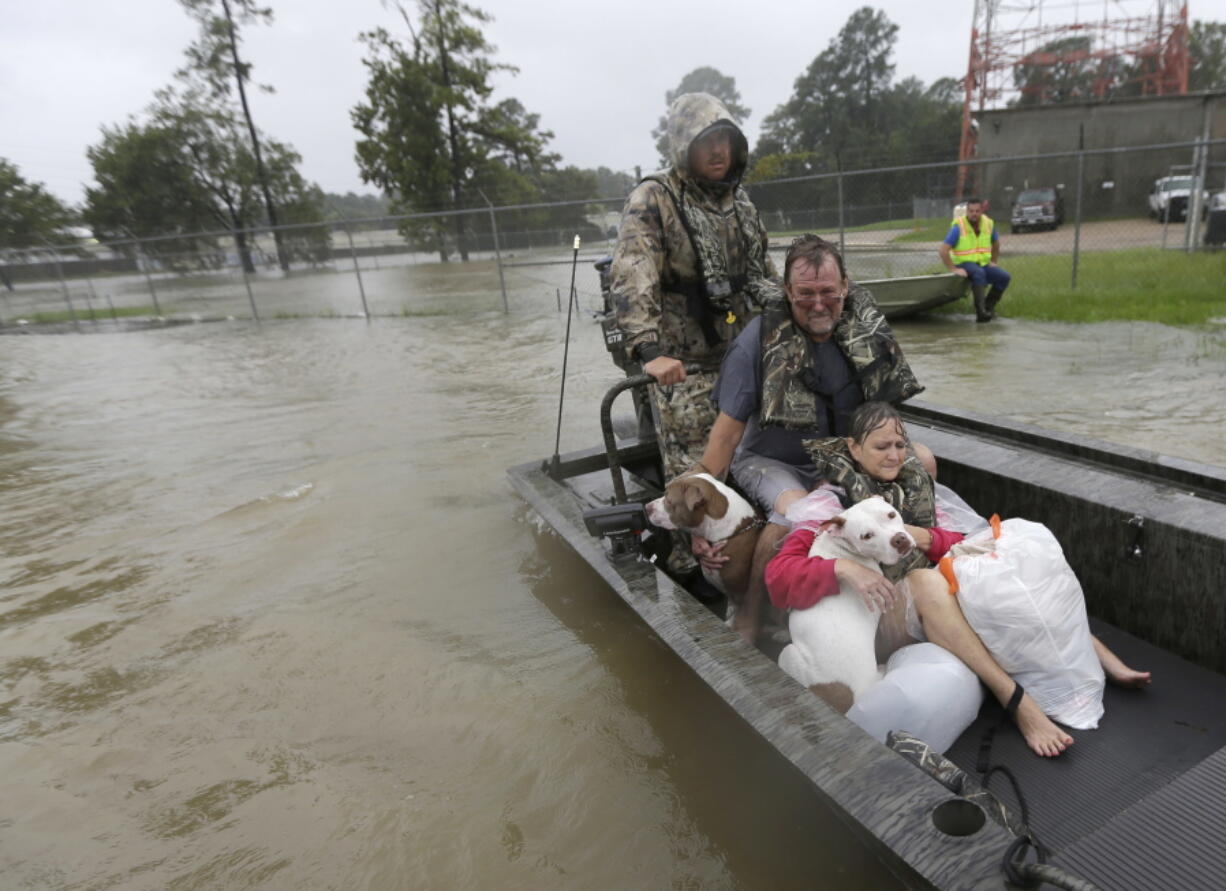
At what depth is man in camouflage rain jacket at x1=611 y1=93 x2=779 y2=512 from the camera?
10.7 ft

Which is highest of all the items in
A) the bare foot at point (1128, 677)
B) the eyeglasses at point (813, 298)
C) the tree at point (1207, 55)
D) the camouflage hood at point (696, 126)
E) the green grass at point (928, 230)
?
the tree at point (1207, 55)

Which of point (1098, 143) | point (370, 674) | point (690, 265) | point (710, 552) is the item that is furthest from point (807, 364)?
point (1098, 143)

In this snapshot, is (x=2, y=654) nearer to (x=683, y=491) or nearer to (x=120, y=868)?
(x=120, y=868)

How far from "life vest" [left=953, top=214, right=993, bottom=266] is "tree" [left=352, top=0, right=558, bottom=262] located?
23.2 metres

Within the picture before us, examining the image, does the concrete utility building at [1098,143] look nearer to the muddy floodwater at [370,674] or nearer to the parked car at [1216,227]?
the parked car at [1216,227]

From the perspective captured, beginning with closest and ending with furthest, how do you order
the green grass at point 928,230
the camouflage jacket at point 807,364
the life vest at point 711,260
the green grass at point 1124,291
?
the camouflage jacket at point 807,364, the life vest at point 711,260, the green grass at point 1124,291, the green grass at point 928,230

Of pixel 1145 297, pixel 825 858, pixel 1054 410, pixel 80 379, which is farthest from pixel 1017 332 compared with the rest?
pixel 80 379

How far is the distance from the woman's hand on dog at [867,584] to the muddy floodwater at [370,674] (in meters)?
0.57

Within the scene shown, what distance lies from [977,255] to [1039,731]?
873 cm

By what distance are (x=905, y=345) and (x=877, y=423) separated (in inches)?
277

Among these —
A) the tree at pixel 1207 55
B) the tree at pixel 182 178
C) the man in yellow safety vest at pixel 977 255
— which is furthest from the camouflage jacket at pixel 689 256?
the tree at pixel 1207 55

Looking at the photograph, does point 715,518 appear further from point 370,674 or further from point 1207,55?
point 1207,55

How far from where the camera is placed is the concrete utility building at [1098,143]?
69.7 feet

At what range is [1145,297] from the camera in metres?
9.45
